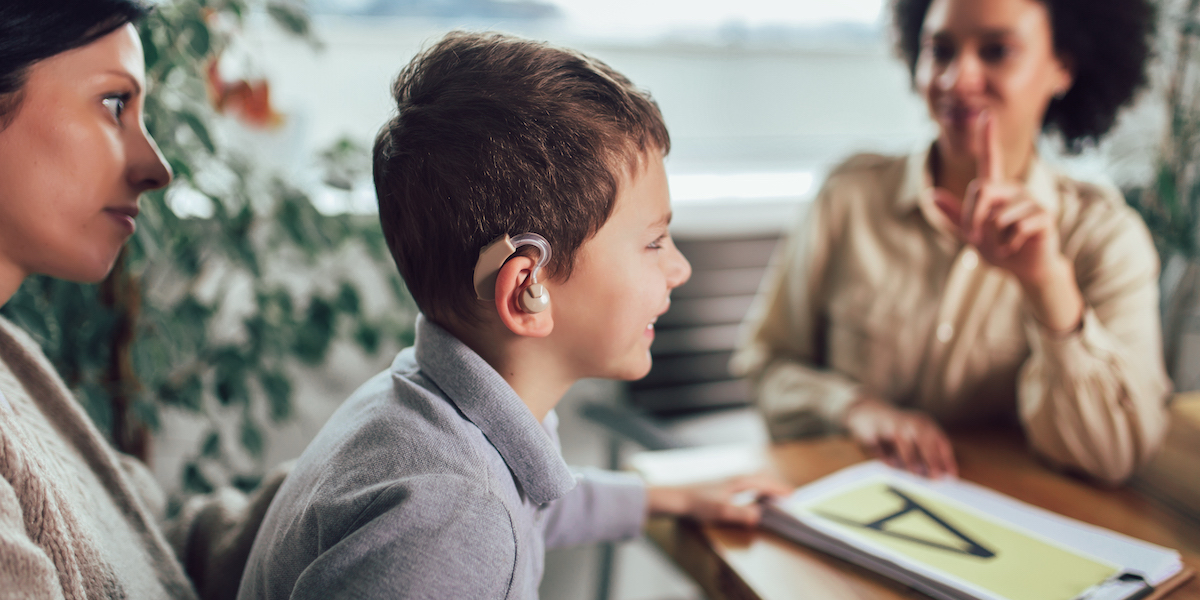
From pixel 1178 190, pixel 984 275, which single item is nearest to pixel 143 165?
pixel 984 275

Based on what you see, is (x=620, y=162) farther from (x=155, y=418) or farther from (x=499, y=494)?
(x=155, y=418)

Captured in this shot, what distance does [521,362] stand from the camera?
69 cm

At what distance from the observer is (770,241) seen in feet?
7.00

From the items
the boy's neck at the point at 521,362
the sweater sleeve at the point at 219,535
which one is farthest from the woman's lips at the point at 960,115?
the sweater sleeve at the point at 219,535

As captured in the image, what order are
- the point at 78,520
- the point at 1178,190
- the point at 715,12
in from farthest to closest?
the point at 715,12
the point at 1178,190
the point at 78,520

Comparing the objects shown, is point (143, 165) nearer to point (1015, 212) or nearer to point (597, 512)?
point (597, 512)

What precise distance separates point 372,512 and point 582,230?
28 cm

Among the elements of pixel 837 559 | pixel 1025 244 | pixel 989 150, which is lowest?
pixel 837 559

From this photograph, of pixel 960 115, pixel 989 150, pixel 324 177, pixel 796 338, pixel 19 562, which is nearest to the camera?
pixel 19 562

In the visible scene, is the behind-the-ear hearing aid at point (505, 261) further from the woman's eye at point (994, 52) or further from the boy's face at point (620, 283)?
the woman's eye at point (994, 52)

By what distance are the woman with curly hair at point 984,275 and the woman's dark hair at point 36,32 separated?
1.02 metres

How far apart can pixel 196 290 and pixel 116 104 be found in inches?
39.0

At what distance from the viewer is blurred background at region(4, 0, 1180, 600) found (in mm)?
1170

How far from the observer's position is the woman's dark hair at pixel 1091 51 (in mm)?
1284
